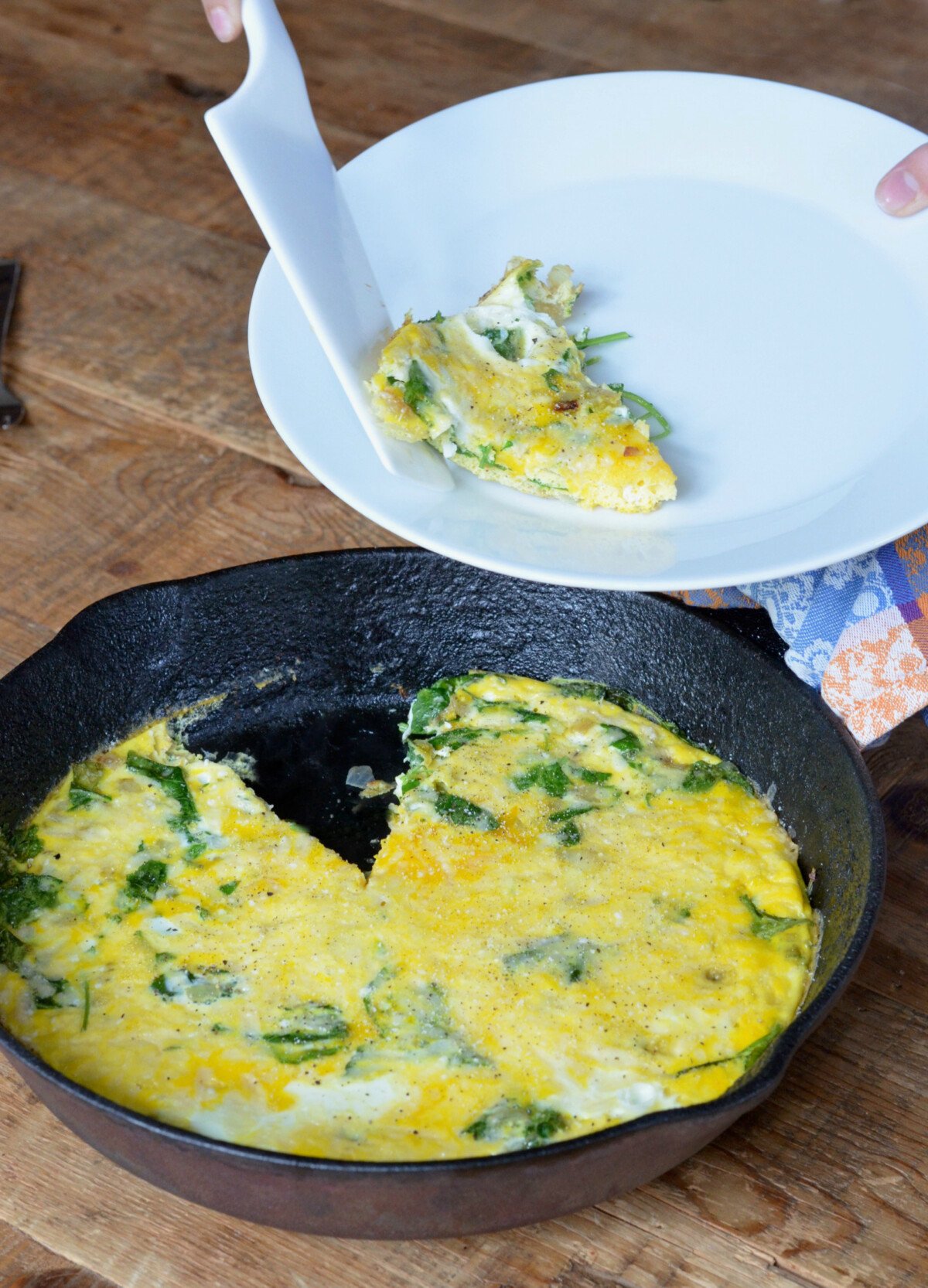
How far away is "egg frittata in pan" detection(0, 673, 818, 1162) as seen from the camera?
1833mm

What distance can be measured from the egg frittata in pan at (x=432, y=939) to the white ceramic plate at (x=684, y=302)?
57cm

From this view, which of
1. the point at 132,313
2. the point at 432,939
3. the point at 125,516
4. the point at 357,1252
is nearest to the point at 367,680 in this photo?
the point at 432,939

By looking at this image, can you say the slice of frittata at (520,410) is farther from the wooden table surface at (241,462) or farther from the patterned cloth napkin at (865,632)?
the wooden table surface at (241,462)

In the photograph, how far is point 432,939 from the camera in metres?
2.04

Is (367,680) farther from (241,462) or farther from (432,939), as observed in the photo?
(241,462)

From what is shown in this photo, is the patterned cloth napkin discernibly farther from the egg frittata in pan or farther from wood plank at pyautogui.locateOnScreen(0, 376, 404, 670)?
wood plank at pyautogui.locateOnScreen(0, 376, 404, 670)

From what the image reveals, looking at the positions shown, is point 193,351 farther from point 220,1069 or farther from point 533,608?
point 220,1069

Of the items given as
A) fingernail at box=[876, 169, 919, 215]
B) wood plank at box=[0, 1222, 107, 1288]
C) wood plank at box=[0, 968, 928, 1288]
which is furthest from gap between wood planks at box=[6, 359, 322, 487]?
wood plank at box=[0, 1222, 107, 1288]

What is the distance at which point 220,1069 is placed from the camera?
1860 mm

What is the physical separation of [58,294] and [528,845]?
2.08 meters

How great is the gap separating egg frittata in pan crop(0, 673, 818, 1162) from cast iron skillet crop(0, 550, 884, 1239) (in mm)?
57

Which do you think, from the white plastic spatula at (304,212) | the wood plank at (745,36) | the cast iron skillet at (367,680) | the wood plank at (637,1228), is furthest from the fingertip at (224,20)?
the wood plank at (745,36)

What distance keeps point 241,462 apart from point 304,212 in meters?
1.33

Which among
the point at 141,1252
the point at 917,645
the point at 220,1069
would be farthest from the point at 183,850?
the point at 917,645
